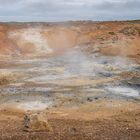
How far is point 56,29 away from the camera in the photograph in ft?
217

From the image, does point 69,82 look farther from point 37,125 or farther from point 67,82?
point 37,125

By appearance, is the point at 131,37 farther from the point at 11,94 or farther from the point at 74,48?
the point at 11,94

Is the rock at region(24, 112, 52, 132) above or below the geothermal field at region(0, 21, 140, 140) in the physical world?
above

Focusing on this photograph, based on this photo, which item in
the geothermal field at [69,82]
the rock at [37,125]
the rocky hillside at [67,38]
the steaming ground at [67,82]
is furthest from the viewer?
the rocky hillside at [67,38]

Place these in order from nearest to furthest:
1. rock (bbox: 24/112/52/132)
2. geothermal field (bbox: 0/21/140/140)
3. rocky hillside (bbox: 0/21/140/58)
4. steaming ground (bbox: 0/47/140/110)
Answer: rock (bbox: 24/112/52/132)
geothermal field (bbox: 0/21/140/140)
steaming ground (bbox: 0/47/140/110)
rocky hillside (bbox: 0/21/140/58)

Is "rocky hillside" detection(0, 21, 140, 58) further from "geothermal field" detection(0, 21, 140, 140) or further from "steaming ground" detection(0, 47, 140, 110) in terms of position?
"steaming ground" detection(0, 47, 140, 110)

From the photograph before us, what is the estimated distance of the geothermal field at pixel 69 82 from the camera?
→ 61.9 ft

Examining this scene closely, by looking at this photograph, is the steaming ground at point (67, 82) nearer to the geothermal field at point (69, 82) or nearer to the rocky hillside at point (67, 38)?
the geothermal field at point (69, 82)

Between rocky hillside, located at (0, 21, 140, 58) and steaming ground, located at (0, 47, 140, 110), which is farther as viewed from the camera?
rocky hillside, located at (0, 21, 140, 58)

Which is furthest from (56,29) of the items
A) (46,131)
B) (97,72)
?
(46,131)

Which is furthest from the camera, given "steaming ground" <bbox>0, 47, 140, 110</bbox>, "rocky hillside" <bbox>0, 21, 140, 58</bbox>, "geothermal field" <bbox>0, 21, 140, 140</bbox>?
"rocky hillside" <bbox>0, 21, 140, 58</bbox>

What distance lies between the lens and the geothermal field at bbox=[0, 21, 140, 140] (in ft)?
61.9

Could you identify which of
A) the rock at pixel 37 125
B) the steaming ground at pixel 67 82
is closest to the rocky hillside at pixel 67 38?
the steaming ground at pixel 67 82

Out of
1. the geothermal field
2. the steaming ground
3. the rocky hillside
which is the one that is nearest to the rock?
the geothermal field
